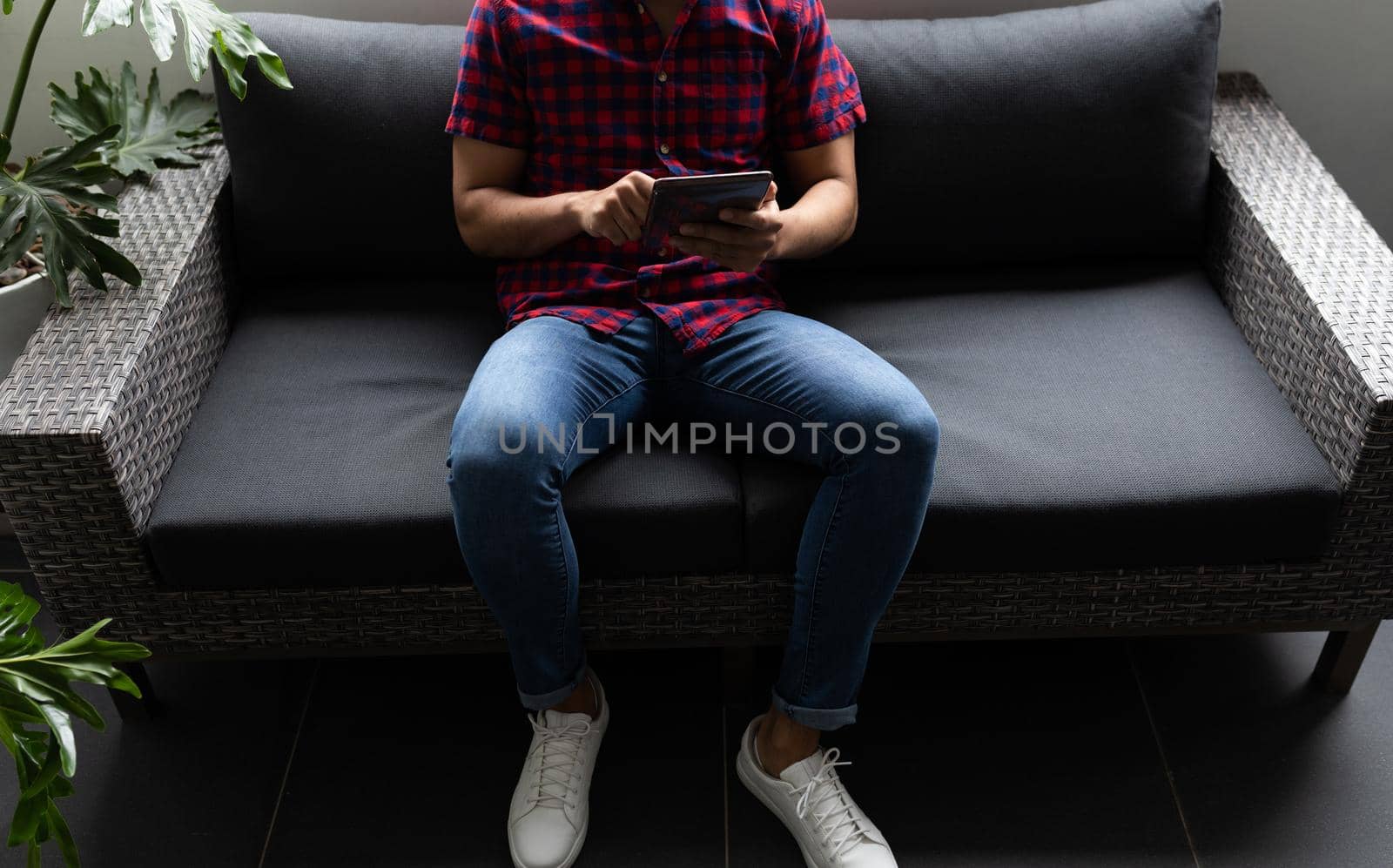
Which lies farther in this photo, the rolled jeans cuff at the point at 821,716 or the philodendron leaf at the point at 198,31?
the rolled jeans cuff at the point at 821,716

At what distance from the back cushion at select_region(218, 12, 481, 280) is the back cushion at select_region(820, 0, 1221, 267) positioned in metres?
0.60

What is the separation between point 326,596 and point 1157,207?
1274mm

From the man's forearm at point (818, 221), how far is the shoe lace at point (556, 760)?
66 centimetres

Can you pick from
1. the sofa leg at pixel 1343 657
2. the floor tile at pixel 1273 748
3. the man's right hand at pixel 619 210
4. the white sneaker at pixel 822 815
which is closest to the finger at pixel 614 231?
the man's right hand at pixel 619 210

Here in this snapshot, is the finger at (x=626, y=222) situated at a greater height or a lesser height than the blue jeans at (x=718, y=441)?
greater

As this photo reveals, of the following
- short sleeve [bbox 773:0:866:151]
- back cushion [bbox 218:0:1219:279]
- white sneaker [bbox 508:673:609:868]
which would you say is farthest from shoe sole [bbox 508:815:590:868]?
short sleeve [bbox 773:0:866:151]

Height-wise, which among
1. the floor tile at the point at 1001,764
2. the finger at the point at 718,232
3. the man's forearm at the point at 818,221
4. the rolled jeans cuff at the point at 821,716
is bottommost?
the floor tile at the point at 1001,764

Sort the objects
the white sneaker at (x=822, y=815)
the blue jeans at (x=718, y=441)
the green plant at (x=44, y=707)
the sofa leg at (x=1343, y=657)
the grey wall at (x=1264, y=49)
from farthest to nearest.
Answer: the grey wall at (x=1264, y=49) < the sofa leg at (x=1343, y=657) < the white sneaker at (x=822, y=815) < the blue jeans at (x=718, y=441) < the green plant at (x=44, y=707)

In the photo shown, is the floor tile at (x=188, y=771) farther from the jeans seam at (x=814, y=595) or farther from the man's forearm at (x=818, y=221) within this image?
the man's forearm at (x=818, y=221)

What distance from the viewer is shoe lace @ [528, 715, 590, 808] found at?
1468 millimetres

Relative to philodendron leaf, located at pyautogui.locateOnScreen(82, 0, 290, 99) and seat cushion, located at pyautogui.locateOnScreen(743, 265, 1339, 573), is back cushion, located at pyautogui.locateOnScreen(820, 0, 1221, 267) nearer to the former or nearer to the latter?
seat cushion, located at pyautogui.locateOnScreen(743, 265, 1339, 573)

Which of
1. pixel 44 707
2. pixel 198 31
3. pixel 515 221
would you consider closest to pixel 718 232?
pixel 515 221

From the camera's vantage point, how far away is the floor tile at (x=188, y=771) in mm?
1501

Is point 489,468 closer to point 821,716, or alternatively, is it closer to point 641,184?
point 641,184
